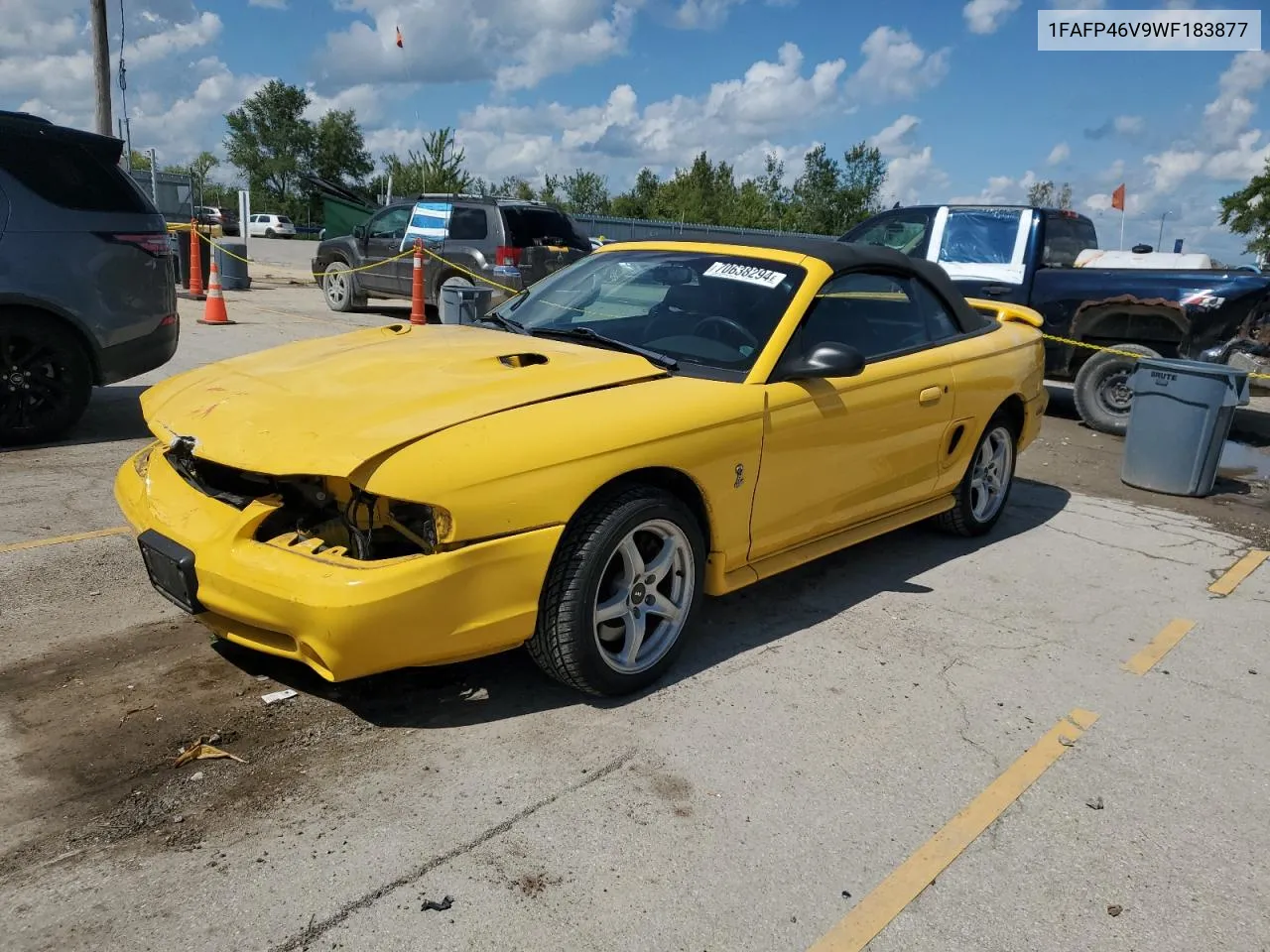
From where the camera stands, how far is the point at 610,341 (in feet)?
13.5

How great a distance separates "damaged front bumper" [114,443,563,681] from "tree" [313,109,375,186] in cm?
8765

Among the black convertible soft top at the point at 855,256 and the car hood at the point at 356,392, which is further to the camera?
the black convertible soft top at the point at 855,256

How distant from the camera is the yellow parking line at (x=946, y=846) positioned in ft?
8.10

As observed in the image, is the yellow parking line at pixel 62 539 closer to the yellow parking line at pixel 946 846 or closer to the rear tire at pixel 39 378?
the rear tire at pixel 39 378

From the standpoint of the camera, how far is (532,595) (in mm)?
3119

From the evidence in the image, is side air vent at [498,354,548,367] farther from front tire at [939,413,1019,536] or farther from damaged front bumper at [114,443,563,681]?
front tire at [939,413,1019,536]

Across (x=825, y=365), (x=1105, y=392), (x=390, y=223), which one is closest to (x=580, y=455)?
(x=825, y=365)

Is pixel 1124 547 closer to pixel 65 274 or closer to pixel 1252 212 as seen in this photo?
pixel 65 274

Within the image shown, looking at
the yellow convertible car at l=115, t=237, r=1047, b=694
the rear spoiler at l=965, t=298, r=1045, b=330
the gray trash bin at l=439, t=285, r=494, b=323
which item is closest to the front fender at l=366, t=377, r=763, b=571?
the yellow convertible car at l=115, t=237, r=1047, b=694

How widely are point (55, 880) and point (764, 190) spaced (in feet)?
195

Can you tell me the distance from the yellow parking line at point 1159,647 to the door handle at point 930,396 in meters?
1.42

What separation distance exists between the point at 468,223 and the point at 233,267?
609cm

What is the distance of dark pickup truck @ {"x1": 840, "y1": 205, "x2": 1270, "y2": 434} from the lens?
338 inches

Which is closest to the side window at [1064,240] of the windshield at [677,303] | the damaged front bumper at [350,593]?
the windshield at [677,303]
